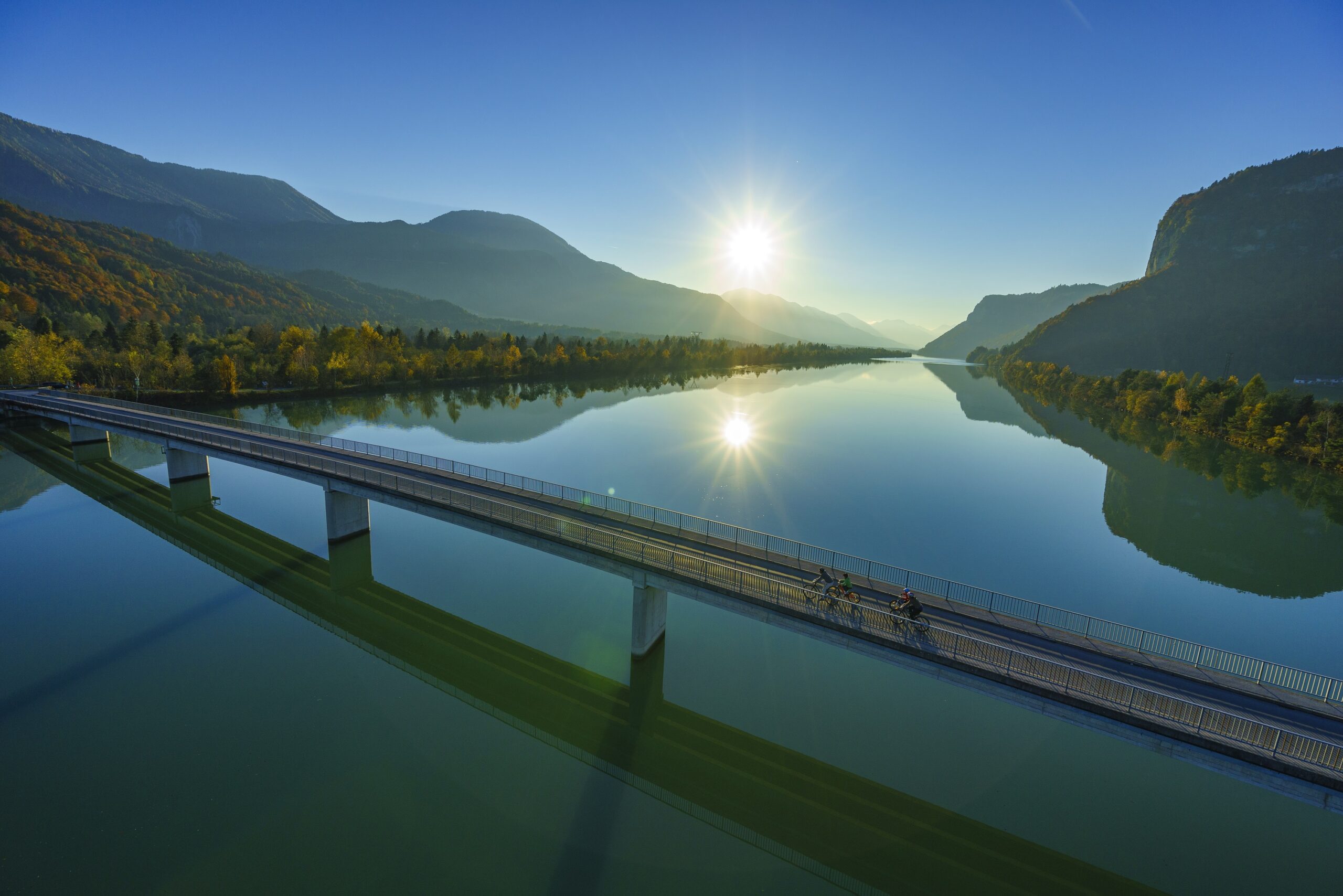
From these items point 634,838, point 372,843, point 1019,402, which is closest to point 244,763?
point 372,843

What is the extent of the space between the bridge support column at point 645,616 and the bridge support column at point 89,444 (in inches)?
2328

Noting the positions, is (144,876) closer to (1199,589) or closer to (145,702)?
(145,702)

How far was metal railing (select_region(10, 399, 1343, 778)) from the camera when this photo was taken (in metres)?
12.8

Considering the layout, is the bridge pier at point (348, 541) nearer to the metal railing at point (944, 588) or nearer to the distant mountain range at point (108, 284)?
the metal railing at point (944, 588)

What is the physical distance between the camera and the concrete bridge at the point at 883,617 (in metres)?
13.4

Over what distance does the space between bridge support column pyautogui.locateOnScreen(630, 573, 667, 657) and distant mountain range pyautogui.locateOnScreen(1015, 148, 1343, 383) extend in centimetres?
19836

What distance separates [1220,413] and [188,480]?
414ft

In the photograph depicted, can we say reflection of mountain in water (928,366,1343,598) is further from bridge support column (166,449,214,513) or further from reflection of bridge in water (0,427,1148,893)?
bridge support column (166,449,214,513)

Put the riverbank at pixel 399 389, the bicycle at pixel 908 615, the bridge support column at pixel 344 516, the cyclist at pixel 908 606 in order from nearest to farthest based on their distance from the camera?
the bicycle at pixel 908 615 → the cyclist at pixel 908 606 → the bridge support column at pixel 344 516 → the riverbank at pixel 399 389

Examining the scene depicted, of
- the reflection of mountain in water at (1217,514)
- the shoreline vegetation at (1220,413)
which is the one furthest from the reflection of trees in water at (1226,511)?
the shoreline vegetation at (1220,413)

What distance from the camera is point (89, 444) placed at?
173 ft

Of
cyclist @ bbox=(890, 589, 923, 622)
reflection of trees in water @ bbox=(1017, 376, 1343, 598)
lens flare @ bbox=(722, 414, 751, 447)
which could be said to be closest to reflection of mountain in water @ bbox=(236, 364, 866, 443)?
lens flare @ bbox=(722, 414, 751, 447)

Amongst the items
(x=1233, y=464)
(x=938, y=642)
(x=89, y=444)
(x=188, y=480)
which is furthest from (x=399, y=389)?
(x=1233, y=464)

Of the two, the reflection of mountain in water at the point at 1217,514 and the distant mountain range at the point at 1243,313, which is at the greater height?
the distant mountain range at the point at 1243,313
